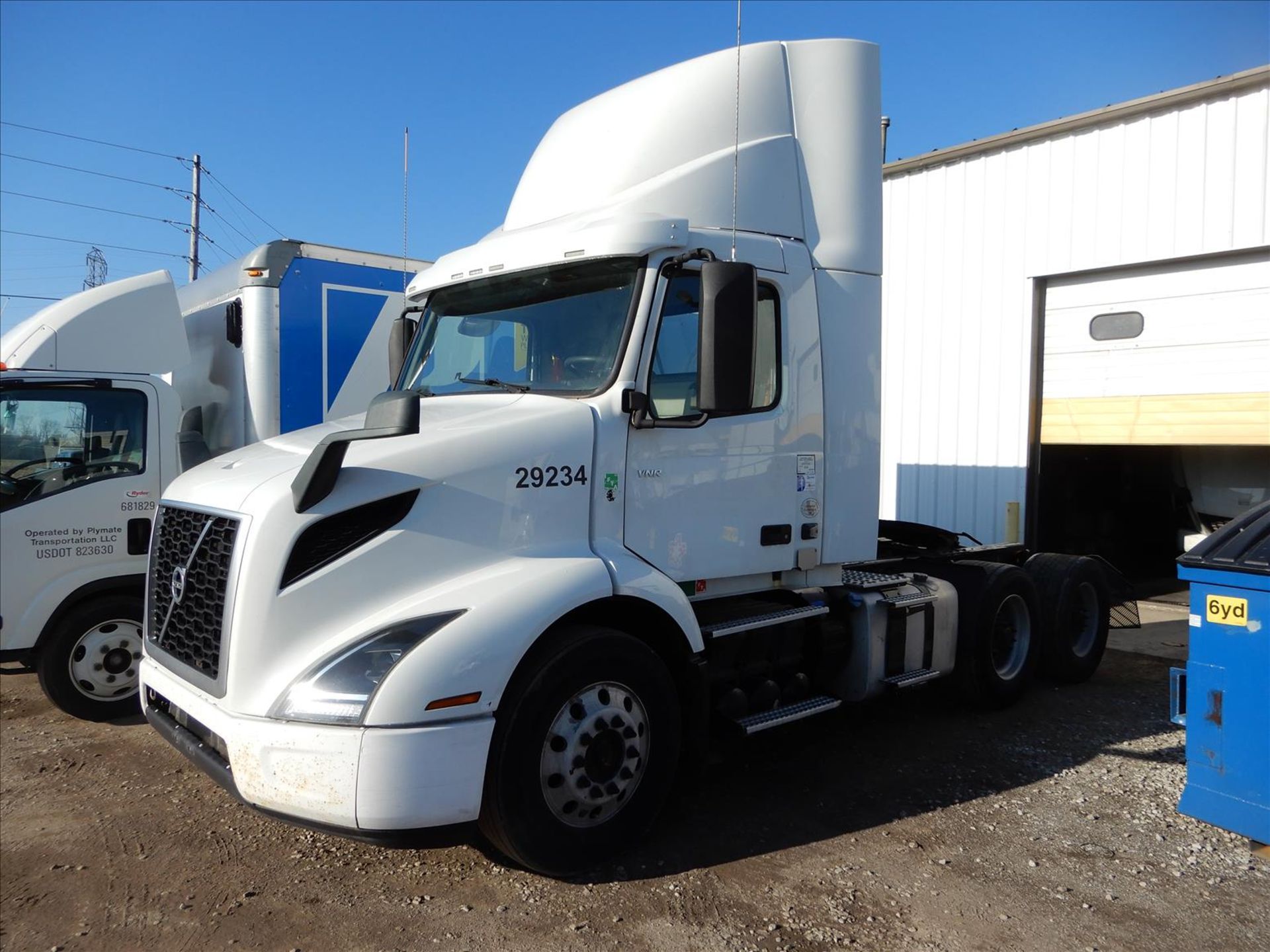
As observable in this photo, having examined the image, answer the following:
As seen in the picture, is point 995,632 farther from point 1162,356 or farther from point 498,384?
point 1162,356

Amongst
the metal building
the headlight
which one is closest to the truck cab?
the headlight

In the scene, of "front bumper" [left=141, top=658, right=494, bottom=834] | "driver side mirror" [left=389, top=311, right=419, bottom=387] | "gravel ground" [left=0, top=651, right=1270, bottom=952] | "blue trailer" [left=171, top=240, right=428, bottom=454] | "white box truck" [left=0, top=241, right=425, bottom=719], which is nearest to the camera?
"front bumper" [left=141, top=658, right=494, bottom=834]

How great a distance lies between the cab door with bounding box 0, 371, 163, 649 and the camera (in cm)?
582

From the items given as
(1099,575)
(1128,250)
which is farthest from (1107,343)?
(1099,575)

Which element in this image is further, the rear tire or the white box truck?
the rear tire

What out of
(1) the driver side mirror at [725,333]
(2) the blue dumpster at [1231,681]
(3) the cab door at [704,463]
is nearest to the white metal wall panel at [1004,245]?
(3) the cab door at [704,463]

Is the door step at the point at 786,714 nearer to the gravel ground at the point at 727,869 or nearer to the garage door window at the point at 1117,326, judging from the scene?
the gravel ground at the point at 727,869

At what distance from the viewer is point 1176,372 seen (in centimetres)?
952

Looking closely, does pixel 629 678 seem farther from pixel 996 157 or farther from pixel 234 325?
pixel 996 157

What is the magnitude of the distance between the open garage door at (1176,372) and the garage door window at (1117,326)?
1cm

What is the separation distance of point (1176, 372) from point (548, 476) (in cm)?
823

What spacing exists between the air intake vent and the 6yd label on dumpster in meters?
3.41

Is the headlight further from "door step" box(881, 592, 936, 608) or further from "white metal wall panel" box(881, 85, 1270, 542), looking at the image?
"white metal wall panel" box(881, 85, 1270, 542)

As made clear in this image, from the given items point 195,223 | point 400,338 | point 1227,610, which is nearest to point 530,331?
point 400,338
